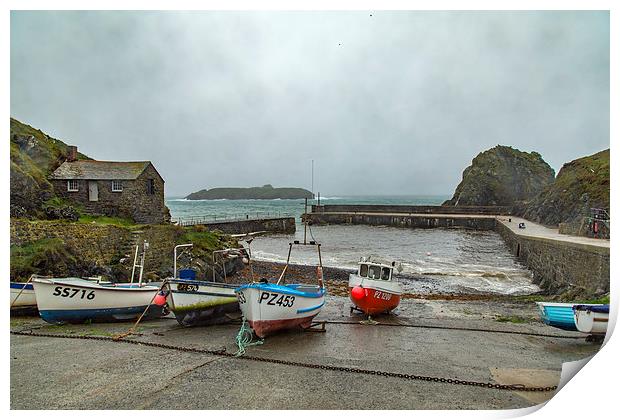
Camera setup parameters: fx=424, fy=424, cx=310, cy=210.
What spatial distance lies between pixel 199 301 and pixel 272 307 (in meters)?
2.38

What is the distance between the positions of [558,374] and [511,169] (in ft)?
262

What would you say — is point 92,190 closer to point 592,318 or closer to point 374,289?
point 374,289

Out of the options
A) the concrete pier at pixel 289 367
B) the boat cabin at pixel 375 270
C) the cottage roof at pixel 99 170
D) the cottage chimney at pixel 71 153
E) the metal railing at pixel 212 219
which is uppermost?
the cottage chimney at pixel 71 153

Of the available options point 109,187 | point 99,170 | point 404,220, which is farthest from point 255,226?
point 109,187

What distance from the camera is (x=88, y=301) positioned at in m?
10.1

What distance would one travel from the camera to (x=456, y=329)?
1048 centimetres

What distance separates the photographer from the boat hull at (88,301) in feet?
31.4

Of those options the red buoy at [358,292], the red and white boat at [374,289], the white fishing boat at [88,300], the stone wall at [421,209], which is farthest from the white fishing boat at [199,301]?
the stone wall at [421,209]

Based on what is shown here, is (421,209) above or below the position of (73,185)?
below

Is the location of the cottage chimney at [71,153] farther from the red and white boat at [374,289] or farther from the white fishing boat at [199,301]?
the red and white boat at [374,289]

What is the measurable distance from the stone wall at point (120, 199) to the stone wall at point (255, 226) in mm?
18426

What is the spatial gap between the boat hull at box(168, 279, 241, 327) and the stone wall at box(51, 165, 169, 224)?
10.2 metres
